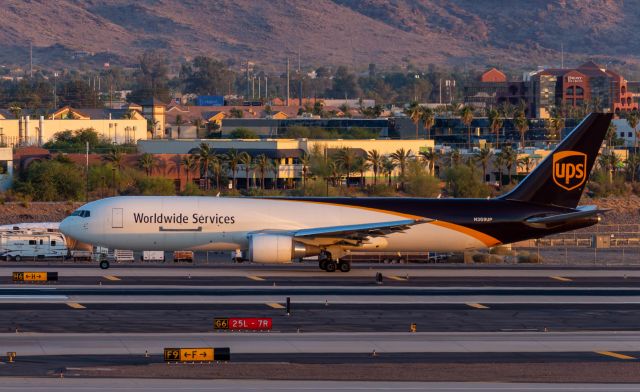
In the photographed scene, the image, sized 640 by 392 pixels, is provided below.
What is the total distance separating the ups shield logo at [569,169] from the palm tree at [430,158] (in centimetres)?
6700

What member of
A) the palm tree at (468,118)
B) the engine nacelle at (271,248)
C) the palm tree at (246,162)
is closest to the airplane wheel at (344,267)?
the engine nacelle at (271,248)

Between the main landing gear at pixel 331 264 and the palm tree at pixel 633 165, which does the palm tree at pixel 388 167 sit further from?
the main landing gear at pixel 331 264

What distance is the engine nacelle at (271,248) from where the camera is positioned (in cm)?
5756

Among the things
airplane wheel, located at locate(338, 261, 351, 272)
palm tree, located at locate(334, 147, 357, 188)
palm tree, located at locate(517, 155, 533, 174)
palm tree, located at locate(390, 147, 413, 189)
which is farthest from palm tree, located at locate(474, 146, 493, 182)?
airplane wheel, located at locate(338, 261, 351, 272)

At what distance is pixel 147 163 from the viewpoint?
121688mm

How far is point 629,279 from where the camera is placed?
59531 millimetres

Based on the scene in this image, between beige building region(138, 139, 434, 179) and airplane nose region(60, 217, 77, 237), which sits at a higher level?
beige building region(138, 139, 434, 179)

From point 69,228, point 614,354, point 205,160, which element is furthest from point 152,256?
point 205,160

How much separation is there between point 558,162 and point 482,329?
67.7 ft

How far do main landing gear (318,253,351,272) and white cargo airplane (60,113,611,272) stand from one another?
0.15ft

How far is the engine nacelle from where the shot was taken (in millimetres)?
57562

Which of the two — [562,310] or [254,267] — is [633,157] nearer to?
[254,267]

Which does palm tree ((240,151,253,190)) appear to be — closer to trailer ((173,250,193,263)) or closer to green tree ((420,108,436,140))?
green tree ((420,108,436,140))

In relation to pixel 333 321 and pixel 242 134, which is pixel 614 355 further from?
pixel 242 134
